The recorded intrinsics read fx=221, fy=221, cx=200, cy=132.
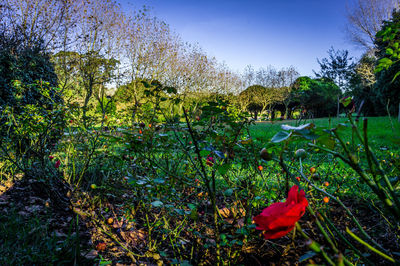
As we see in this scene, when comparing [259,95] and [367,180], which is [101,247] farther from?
[259,95]

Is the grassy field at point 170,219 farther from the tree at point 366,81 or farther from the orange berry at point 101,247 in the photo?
the tree at point 366,81

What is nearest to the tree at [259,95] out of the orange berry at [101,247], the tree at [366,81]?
the tree at [366,81]

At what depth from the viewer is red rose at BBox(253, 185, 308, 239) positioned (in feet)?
1.21

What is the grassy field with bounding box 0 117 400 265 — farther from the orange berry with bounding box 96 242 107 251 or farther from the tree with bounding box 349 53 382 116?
the tree with bounding box 349 53 382 116

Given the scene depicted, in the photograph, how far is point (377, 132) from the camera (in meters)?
7.38

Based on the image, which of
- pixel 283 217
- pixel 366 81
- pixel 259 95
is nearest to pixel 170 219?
pixel 283 217

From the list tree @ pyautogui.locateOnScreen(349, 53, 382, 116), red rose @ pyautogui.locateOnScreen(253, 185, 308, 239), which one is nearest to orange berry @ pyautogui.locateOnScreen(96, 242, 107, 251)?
red rose @ pyautogui.locateOnScreen(253, 185, 308, 239)

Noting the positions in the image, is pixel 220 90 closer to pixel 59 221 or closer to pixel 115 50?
pixel 115 50

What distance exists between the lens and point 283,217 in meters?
0.37

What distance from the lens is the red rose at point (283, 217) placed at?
14.6 inches

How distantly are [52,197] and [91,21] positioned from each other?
963cm

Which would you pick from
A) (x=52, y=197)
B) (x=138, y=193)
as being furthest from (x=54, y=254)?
(x=52, y=197)

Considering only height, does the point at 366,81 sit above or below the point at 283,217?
above

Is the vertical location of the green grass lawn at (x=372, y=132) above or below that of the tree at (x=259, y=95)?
below
